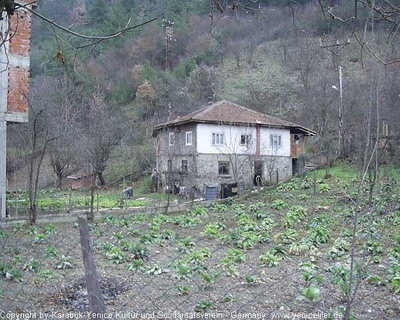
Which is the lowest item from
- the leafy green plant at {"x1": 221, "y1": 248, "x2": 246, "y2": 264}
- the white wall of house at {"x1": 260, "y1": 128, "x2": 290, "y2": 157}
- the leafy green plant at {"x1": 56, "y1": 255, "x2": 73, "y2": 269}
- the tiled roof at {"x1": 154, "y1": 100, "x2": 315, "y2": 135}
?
the leafy green plant at {"x1": 221, "y1": 248, "x2": 246, "y2": 264}

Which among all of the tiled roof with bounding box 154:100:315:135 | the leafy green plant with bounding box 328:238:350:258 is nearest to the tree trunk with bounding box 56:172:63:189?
the tiled roof with bounding box 154:100:315:135

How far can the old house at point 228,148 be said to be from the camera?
26109 millimetres

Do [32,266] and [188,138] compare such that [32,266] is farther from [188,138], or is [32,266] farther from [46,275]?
[188,138]

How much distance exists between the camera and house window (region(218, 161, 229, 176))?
87.6 ft

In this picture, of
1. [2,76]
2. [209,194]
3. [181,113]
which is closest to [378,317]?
[2,76]

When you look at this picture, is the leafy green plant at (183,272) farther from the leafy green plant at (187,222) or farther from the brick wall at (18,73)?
the brick wall at (18,73)

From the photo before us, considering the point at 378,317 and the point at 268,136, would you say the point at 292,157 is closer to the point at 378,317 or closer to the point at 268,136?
the point at 268,136

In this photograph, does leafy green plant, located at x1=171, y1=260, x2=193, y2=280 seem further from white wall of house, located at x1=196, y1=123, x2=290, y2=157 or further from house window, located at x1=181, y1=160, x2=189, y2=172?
house window, located at x1=181, y1=160, x2=189, y2=172

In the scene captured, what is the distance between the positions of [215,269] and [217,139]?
63.1 ft

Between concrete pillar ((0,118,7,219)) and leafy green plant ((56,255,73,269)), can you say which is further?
concrete pillar ((0,118,7,219))

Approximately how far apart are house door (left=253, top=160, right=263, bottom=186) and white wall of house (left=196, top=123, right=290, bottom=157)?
64 cm

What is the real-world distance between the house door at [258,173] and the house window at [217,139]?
236 cm

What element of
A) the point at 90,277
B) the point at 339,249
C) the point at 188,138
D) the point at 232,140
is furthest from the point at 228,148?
the point at 90,277

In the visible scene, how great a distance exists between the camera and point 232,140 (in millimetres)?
26516
